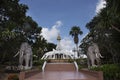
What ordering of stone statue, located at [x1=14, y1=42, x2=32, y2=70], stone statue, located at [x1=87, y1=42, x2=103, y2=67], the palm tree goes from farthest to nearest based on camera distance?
the palm tree, stone statue, located at [x1=87, y1=42, x2=103, y2=67], stone statue, located at [x1=14, y1=42, x2=32, y2=70]

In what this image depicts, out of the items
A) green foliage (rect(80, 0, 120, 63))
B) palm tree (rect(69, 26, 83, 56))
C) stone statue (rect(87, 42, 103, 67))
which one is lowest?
stone statue (rect(87, 42, 103, 67))

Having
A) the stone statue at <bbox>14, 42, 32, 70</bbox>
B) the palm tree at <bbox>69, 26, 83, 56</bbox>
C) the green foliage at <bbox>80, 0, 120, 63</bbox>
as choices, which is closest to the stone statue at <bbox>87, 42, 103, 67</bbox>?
the green foliage at <bbox>80, 0, 120, 63</bbox>

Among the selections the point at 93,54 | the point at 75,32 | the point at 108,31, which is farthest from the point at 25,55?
the point at 75,32

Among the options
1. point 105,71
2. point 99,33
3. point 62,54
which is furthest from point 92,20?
point 105,71

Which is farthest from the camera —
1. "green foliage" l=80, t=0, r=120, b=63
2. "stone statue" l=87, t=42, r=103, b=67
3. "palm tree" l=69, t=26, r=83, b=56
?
"palm tree" l=69, t=26, r=83, b=56

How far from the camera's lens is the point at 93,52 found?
82.0ft

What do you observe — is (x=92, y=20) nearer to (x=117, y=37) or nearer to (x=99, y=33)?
(x=99, y=33)

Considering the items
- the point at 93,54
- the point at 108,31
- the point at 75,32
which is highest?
the point at 75,32

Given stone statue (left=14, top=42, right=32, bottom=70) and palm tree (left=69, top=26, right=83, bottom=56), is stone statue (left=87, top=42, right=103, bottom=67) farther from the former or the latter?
palm tree (left=69, top=26, right=83, bottom=56)

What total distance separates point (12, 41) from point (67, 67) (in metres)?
9.86

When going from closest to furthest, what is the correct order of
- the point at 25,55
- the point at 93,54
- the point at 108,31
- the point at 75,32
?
1. the point at 25,55
2. the point at 93,54
3. the point at 108,31
4. the point at 75,32

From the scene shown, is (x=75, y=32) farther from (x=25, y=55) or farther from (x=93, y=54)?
(x=25, y=55)

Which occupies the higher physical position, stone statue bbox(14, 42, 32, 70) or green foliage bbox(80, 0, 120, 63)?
green foliage bbox(80, 0, 120, 63)

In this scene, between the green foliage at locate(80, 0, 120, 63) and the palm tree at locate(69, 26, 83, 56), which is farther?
the palm tree at locate(69, 26, 83, 56)
